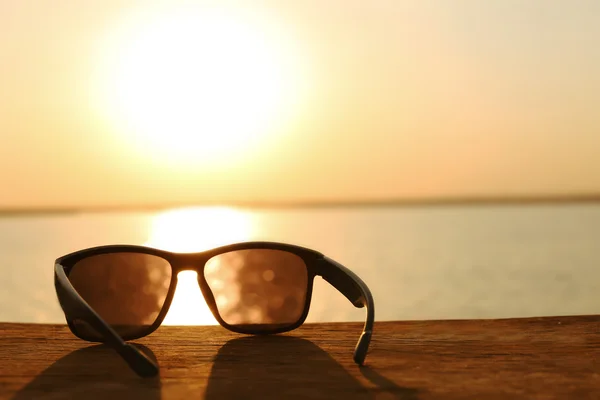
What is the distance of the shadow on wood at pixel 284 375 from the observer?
1.96 ft

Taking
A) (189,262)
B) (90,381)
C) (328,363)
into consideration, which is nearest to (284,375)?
(328,363)

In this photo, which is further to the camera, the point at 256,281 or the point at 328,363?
the point at 256,281

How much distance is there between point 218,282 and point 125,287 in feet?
0.48

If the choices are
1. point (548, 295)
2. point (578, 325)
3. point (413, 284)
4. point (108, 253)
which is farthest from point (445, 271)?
point (108, 253)

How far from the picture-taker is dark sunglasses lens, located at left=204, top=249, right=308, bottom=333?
895 mm

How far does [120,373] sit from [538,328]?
58 centimetres

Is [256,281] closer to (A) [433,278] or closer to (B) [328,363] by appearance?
(B) [328,363]

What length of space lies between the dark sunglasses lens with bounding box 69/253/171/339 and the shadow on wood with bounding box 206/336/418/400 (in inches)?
5.8

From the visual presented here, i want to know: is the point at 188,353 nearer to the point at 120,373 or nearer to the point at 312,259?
the point at 120,373

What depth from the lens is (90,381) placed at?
63 centimetres

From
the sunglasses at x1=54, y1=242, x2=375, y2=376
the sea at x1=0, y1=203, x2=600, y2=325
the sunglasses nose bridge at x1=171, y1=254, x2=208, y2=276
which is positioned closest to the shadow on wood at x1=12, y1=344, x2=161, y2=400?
the sunglasses at x1=54, y1=242, x2=375, y2=376

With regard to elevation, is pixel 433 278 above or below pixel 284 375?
below

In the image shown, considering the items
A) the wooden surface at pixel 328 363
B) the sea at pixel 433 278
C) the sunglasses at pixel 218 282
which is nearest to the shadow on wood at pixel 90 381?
the wooden surface at pixel 328 363

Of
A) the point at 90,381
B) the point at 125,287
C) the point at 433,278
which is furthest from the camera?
the point at 433,278
